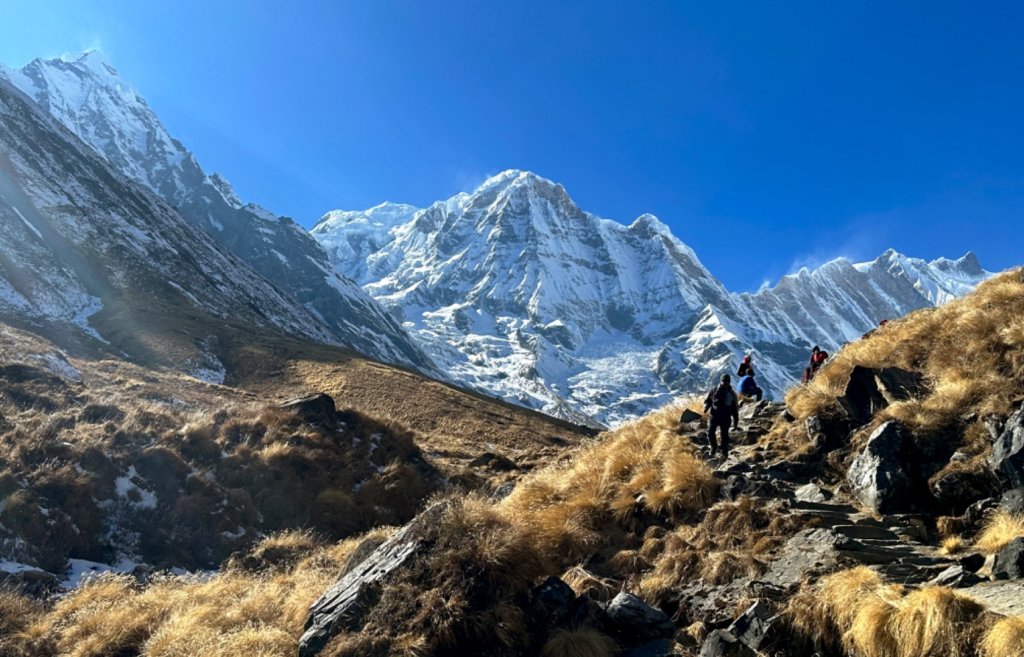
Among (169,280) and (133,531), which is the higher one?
(169,280)

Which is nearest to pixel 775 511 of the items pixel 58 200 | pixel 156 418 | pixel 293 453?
pixel 293 453

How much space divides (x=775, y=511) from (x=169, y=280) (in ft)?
262

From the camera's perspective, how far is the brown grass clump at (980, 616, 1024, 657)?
5.33m

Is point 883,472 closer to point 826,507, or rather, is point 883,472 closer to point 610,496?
point 826,507

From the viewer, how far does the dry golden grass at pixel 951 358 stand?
955 centimetres

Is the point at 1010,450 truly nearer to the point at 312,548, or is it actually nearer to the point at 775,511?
the point at 775,511

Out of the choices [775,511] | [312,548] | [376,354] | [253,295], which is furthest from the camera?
[376,354]

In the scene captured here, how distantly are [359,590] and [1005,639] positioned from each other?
24.3 feet

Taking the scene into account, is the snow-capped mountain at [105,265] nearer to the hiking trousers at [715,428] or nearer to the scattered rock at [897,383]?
the hiking trousers at [715,428]

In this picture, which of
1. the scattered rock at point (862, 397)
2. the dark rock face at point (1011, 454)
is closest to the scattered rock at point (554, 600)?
the dark rock face at point (1011, 454)

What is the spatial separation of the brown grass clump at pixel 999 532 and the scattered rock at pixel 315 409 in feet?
Result: 67.1

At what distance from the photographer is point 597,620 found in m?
7.84

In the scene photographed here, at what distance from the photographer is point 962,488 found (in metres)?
A: 8.34

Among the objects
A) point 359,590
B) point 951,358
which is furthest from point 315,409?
point 951,358
